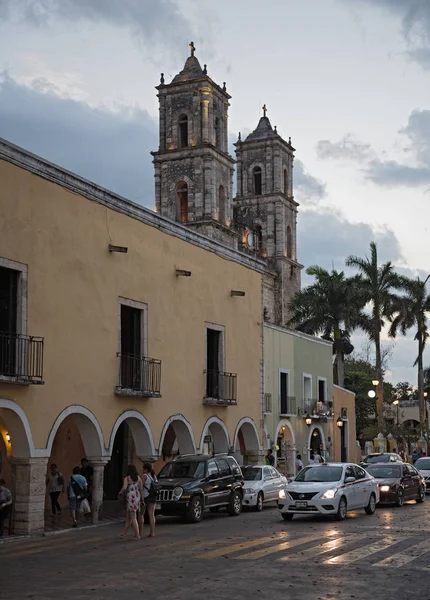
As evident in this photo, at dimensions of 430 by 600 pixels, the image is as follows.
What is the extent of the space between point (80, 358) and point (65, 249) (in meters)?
2.74

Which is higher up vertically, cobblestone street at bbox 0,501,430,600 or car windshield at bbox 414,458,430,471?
car windshield at bbox 414,458,430,471

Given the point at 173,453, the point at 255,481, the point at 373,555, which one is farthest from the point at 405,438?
the point at 373,555

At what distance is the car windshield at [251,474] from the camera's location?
26.8 metres

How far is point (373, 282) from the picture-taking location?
171 feet

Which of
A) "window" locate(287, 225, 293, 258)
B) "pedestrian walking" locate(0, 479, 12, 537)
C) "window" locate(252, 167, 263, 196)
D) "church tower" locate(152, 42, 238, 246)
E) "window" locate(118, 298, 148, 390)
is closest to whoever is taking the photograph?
"pedestrian walking" locate(0, 479, 12, 537)

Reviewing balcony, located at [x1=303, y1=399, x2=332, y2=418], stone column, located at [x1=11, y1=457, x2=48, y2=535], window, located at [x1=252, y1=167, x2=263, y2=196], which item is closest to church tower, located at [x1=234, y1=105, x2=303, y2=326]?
window, located at [x1=252, y1=167, x2=263, y2=196]

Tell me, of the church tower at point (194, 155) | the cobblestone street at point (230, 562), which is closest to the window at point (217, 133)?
the church tower at point (194, 155)

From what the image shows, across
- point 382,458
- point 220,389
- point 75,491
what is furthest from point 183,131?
point 75,491

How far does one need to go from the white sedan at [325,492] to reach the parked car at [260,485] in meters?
3.30

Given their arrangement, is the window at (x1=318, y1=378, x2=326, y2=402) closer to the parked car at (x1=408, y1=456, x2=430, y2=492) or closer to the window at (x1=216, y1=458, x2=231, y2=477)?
the parked car at (x1=408, y1=456, x2=430, y2=492)

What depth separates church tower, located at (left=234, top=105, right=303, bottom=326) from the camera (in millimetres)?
80125

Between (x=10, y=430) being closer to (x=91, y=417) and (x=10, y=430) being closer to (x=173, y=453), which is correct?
(x=91, y=417)

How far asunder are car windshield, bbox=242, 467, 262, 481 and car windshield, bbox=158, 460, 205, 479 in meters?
3.75

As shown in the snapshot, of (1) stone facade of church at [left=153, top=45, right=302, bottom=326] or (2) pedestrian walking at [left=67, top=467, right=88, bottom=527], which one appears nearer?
(2) pedestrian walking at [left=67, top=467, right=88, bottom=527]
